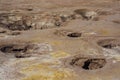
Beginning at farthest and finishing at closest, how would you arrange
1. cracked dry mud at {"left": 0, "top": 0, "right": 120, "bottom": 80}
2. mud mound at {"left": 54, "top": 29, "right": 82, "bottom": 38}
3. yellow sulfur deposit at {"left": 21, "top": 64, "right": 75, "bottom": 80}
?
mud mound at {"left": 54, "top": 29, "right": 82, "bottom": 38} → cracked dry mud at {"left": 0, "top": 0, "right": 120, "bottom": 80} → yellow sulfur deposit at {"left": 21, "top": 64, "right": 75, "bottom": 80}

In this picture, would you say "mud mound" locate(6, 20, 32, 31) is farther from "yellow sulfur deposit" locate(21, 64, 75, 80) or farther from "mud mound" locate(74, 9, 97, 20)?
"yellow sulfur deposit" locate(21, 64, 75, 80)

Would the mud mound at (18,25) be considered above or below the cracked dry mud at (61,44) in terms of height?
below

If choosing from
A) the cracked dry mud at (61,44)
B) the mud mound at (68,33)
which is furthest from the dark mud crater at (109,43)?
the mud mound at (68,33)

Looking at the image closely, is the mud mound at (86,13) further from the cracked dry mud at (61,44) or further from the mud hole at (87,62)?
the mud hole at (87,62)

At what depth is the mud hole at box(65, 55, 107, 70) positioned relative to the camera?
68.5 feet

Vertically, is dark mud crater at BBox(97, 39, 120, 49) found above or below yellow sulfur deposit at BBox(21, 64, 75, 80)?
below

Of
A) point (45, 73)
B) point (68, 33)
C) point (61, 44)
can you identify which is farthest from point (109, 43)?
point (45, 73)

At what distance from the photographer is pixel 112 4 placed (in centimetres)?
4228

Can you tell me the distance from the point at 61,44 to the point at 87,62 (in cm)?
289

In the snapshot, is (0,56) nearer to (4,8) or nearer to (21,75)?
(21,75)

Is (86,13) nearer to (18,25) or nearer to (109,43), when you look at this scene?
(18,25)

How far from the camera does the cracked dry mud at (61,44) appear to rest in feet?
62.4

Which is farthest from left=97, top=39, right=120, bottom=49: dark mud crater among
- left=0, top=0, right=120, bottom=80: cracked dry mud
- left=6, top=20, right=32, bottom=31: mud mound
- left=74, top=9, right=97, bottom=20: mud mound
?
left=6, top=20, right=32, bottom=31: mud mound

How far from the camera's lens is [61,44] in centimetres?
2431
